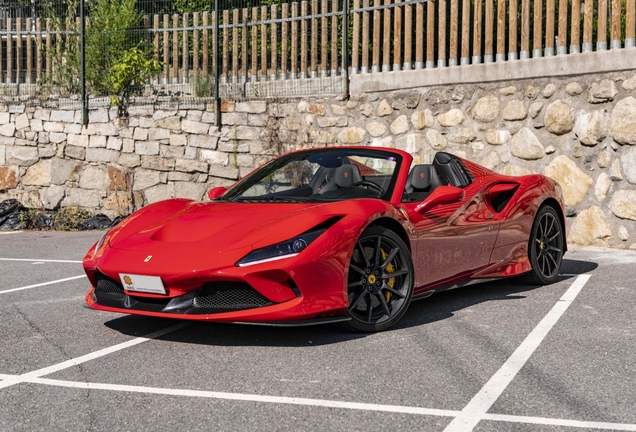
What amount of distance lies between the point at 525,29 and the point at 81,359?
8124mm

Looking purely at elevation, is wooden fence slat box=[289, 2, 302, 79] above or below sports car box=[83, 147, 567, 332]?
above

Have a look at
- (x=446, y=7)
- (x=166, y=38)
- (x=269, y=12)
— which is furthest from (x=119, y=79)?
(x=446, y=7)

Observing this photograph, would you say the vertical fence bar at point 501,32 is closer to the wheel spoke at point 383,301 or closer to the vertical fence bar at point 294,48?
the vertical fence bar at point 294,48

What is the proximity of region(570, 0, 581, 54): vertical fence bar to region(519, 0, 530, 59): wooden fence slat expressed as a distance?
24.4 inches

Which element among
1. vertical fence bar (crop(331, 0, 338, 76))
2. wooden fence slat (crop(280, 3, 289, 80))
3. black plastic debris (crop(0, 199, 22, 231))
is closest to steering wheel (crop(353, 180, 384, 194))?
vertical fence bar (crop(331, 0, 338, 76))

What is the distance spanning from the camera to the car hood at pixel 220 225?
16.8 feet

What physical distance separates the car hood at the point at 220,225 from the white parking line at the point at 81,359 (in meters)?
0.57

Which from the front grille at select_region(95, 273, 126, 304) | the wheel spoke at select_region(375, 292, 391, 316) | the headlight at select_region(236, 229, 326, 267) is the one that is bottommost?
the wheel spoke at select_region(375, 292, 391, 316)

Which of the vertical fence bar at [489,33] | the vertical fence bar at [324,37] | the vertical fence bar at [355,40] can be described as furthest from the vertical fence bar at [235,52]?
the vertical fence bar at [489,33]

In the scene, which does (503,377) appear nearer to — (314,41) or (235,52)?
(314,41)

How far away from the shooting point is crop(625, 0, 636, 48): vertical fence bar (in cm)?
1002

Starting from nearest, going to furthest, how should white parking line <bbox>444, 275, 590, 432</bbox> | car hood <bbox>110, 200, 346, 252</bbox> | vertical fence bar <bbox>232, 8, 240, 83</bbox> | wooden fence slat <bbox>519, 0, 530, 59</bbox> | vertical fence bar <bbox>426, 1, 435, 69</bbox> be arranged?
1. white parking line <bbox>444, 275, 590, 432</bbox>
2. car hood <bbox>110, 200, 346, 252</bbox>
3. wooden fence slat <bbox>519, 0, 530, 59</bbox>
4. vertical fence bar <bbox>426, 1, 435, 69</bbox>
5. vertical fence bar <bbox>232, 8, 240, 83</bbox>

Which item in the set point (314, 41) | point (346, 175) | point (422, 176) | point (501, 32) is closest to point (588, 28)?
point (501, 32)

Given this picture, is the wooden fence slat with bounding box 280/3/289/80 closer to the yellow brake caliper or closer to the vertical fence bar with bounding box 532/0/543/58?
the vertical fence bar with bounding box 532/0/543/58
